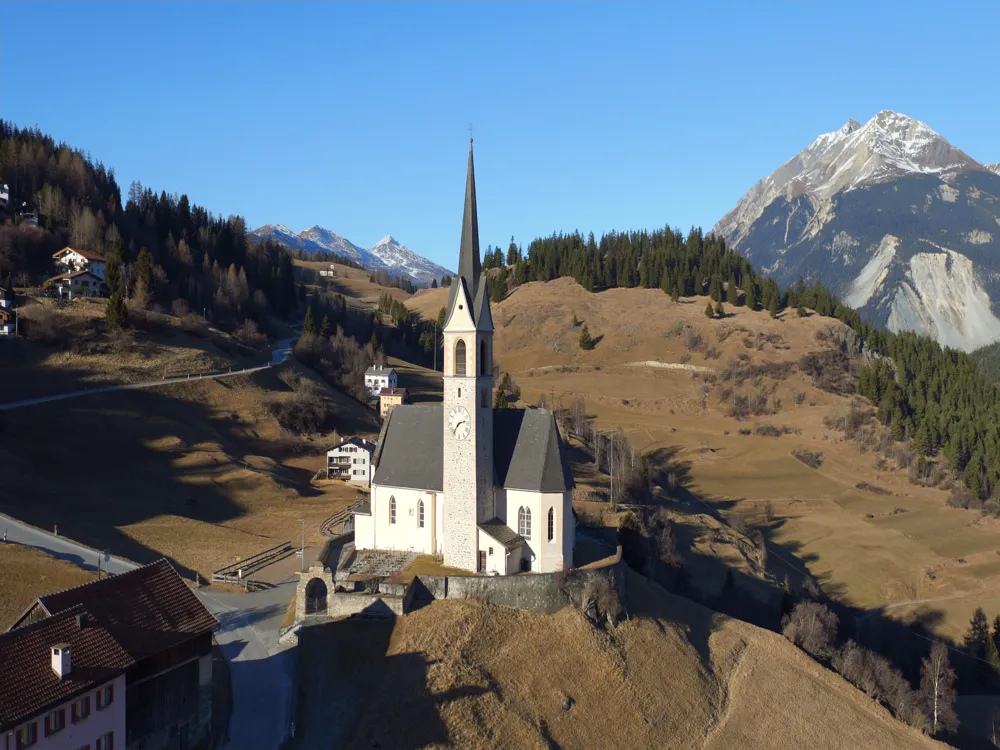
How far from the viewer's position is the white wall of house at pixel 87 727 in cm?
2547

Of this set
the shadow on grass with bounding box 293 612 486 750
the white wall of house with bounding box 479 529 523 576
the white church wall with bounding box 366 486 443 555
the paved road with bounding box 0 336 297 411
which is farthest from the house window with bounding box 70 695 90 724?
the paved road with bounding box 0 336 297 411

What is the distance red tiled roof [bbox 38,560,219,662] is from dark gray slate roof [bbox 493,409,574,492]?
1766 cm

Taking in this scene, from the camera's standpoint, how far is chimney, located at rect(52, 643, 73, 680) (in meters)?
26.6

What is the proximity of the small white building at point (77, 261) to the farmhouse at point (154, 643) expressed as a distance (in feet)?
276

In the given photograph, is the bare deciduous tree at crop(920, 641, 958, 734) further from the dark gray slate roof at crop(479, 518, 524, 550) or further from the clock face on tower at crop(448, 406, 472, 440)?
the clock face on tower at crop(448, 406, 472, 440)

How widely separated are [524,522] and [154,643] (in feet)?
66.0

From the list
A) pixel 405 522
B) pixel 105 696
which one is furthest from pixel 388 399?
pixel 105 696

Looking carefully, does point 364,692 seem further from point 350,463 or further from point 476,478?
point 350,463

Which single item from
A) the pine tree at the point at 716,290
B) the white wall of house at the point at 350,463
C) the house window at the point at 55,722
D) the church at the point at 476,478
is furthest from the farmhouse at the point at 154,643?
the pine tree at the point at 716,290

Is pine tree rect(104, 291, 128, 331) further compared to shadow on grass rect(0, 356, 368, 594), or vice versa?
pine tree rect(104, 291, 128, 331)

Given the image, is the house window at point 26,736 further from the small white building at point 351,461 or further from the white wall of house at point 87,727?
the small white building at point 351,461

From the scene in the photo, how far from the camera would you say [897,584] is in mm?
74250

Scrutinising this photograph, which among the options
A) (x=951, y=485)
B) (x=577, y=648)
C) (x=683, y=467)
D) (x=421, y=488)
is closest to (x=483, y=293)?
(x=421, y=488)

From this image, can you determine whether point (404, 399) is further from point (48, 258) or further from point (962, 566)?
point (962, 566)
